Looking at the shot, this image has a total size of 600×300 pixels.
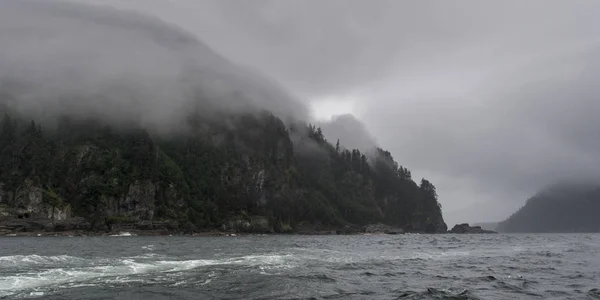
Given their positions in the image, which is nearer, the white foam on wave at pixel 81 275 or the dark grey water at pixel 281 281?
the dark grey water at pixel 281 281

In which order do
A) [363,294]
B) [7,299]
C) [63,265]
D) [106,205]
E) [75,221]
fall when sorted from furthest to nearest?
[106,205], [75,221], [63,265], [363,294], [7,299]

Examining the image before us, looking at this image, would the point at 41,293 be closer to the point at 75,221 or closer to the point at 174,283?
the point at 174,283

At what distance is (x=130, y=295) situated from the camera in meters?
22.2

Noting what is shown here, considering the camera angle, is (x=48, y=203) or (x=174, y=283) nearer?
(x=174, y=283)

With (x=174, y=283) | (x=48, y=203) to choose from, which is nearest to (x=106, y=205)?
(x=48, y=203)

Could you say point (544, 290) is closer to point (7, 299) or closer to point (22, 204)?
point (7, 299)

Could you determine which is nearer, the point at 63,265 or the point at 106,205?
the point at 63,265

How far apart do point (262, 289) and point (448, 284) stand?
12688 mm

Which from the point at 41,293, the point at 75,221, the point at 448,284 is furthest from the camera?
the point at 75,221

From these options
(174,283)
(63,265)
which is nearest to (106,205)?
(63,265)

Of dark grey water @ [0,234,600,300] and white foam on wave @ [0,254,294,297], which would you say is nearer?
dark grey water @ [0,234,600,300]

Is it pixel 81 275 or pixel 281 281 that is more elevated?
pixel 281 281

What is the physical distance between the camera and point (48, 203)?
6885 inches

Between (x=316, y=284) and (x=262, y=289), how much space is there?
4.12 m
